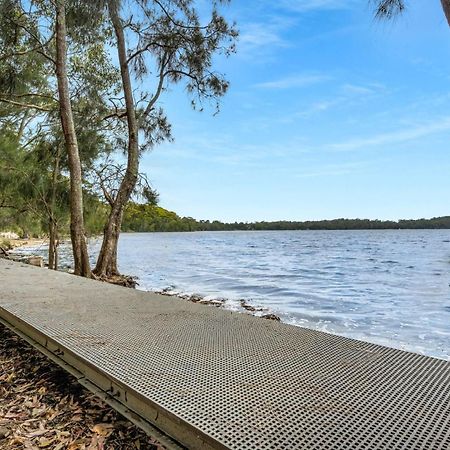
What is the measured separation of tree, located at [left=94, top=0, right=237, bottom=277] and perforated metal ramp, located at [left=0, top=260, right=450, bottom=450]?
6111 mm

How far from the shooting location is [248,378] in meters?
1.75

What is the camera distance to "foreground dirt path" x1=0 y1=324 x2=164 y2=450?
1586mm

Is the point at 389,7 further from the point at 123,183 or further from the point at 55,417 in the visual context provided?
→ the point at 123,183

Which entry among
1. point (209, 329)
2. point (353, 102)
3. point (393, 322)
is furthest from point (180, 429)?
point (353, 102)

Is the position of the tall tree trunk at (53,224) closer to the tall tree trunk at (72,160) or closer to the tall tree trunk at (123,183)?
the tall tree trunk at (123,183)

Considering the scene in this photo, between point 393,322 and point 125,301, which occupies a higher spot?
point 125,301

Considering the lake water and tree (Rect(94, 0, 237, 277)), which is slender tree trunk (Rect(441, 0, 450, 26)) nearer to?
the lake water

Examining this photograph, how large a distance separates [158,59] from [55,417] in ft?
30.1

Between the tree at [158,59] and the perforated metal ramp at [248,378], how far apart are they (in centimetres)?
611

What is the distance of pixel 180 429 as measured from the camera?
4.49 feet

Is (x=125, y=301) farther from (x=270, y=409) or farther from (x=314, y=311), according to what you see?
(x=314, y=311)

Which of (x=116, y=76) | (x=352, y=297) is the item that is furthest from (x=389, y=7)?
(x=116, y=76)

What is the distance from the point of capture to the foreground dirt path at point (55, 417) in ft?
5.20

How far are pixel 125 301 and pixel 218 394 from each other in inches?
83.6
